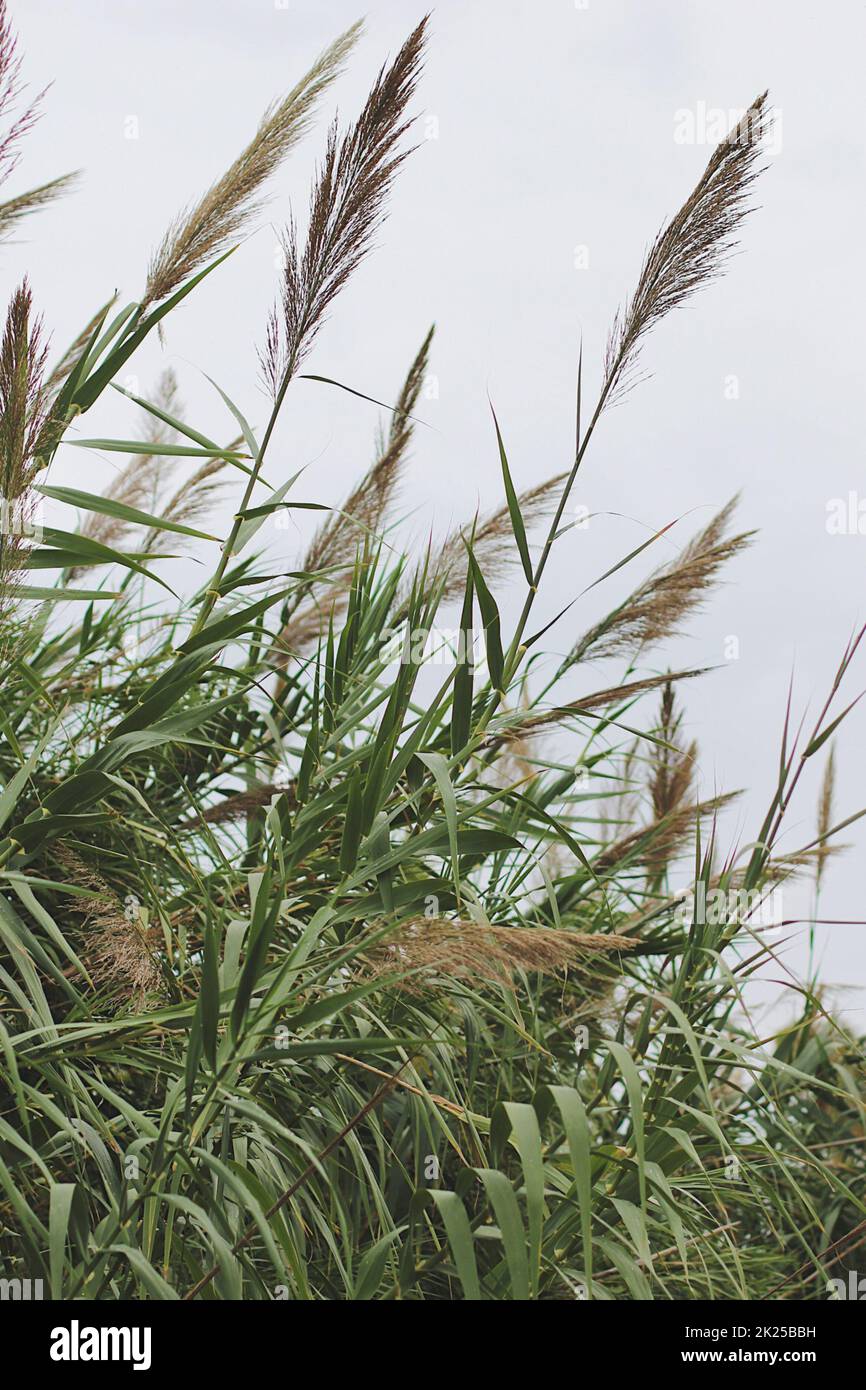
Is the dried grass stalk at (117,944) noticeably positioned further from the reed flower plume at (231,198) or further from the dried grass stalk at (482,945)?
the reed flower plume at (231,198)

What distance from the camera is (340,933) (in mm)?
1510

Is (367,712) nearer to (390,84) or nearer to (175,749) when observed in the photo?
(175,749)

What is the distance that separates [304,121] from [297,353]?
357mm

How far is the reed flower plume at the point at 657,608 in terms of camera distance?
1.80m

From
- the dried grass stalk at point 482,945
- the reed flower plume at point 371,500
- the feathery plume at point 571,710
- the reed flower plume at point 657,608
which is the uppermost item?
the reed flower plume at point 371,500

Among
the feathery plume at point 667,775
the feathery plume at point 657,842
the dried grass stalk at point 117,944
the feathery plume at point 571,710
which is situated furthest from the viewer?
the feathery plume at point 667,775

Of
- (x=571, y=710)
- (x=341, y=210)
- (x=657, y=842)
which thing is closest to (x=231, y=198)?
(x=341, y=210)

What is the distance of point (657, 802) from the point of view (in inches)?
87.6

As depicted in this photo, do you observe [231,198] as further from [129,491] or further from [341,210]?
[129,491]

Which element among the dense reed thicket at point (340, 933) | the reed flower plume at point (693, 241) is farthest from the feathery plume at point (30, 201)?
the reed flower plume at point (693, 241)

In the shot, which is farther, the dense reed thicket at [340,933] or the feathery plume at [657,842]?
the feathery plume at [657,842]

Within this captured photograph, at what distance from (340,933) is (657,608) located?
732 millimetres

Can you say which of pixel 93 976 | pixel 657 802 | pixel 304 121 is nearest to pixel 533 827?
pixel 657 802

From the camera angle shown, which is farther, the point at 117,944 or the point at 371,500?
the point at 371,500
